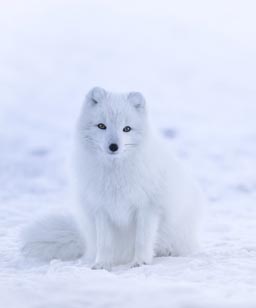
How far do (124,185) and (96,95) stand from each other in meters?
0.58

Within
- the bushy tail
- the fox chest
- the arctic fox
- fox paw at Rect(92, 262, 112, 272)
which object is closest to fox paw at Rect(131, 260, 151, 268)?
the arctic fox

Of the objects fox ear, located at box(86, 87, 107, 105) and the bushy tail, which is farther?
the bushy tail

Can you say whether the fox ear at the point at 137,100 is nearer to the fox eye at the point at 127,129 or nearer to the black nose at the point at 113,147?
the fox eye at the point at 127,129

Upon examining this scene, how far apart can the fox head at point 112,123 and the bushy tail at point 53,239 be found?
0.80m

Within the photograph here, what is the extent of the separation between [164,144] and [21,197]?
4.32 m

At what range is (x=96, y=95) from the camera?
372cm

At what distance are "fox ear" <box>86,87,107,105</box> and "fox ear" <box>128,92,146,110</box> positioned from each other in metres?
0.16

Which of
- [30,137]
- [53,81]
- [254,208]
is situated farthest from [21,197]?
[53,81]

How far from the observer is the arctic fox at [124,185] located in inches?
143

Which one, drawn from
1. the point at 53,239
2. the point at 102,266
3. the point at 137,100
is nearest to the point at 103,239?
the point at 102,266

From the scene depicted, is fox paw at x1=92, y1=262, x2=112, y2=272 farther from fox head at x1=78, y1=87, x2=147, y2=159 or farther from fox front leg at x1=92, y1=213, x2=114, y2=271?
fox head at x1=78, y1=87, x2=147, y2=159

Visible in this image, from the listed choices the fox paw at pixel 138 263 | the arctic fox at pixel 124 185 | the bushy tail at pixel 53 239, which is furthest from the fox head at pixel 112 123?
the bushy tail at pixel 53 239

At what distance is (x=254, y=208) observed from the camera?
7.19m

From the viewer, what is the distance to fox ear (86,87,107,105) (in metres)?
3.72
